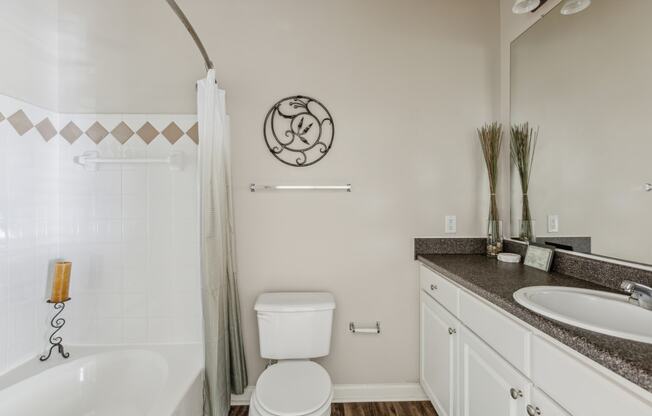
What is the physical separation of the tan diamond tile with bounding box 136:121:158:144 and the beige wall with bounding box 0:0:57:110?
43 cm

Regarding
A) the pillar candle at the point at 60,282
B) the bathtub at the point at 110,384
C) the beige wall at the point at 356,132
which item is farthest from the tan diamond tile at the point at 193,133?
the bathtub at the point at 110,384

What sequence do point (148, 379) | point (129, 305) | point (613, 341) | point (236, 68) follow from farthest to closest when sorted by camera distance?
point (236, 68) → point (129, 305) → point (148, 379) → point (613, 341)

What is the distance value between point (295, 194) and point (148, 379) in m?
1.31

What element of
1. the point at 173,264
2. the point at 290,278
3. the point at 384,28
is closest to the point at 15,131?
the point at 173,264

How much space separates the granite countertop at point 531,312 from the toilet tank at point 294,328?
724mm

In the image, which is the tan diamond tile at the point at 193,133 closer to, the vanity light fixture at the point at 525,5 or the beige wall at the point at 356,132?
the beige wall at the point at 356,132

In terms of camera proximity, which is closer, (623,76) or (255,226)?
(623,76)

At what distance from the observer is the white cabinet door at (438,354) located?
1.47 m

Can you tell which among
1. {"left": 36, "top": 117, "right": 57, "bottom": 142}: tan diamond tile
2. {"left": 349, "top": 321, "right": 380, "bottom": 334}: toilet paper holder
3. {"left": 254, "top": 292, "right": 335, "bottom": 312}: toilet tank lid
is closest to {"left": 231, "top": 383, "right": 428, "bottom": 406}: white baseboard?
{"left": 349, "top": 321, "right": 380, "bottom": 334}: toilet paper holder

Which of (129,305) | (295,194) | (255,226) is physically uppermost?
(295,194)

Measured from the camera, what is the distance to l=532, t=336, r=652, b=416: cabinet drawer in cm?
65

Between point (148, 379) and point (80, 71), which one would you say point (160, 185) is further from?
point (148, 379)

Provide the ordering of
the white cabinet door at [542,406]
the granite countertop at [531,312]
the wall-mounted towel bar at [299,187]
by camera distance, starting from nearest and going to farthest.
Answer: the granite countertop at [531,312], the white cabinet door at [542,406], the wall-mounted towel bar at [299,187]

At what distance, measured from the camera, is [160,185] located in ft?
5.82
